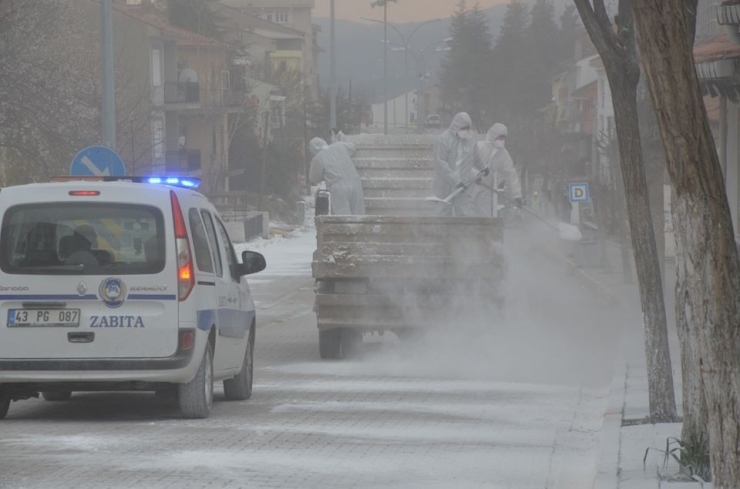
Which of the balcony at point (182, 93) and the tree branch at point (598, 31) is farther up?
the balcony at point (182, 93)

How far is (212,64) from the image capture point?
73812mm

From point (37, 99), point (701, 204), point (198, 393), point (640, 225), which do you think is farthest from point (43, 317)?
point (37, 99)

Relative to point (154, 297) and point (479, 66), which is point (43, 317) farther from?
point (479, 66)

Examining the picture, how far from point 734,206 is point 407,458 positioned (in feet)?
47.7

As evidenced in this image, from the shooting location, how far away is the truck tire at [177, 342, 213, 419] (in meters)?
10.6

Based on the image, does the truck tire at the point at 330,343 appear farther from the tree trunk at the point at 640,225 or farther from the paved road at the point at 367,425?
the tree trunk at the point at 640,225

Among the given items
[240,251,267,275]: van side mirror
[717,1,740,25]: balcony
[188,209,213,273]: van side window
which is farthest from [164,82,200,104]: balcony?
[188,209,213,273]: van side window

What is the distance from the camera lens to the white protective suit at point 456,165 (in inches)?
704

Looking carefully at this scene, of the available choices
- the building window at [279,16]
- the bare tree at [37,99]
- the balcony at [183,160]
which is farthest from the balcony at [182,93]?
the building window at [279,16]

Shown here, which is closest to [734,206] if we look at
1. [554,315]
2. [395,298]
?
[554,315]

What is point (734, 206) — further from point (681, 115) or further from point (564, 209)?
point (564, 209)

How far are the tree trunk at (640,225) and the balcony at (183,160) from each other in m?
53.2

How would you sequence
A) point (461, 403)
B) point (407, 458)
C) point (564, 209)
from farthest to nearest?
point (564, 209)
point (461, 403)
point (407, 458)

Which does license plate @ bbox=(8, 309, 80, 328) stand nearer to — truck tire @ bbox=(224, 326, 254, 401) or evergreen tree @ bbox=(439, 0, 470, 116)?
truck tire @ bbox=(224, 326, 254, 401)
